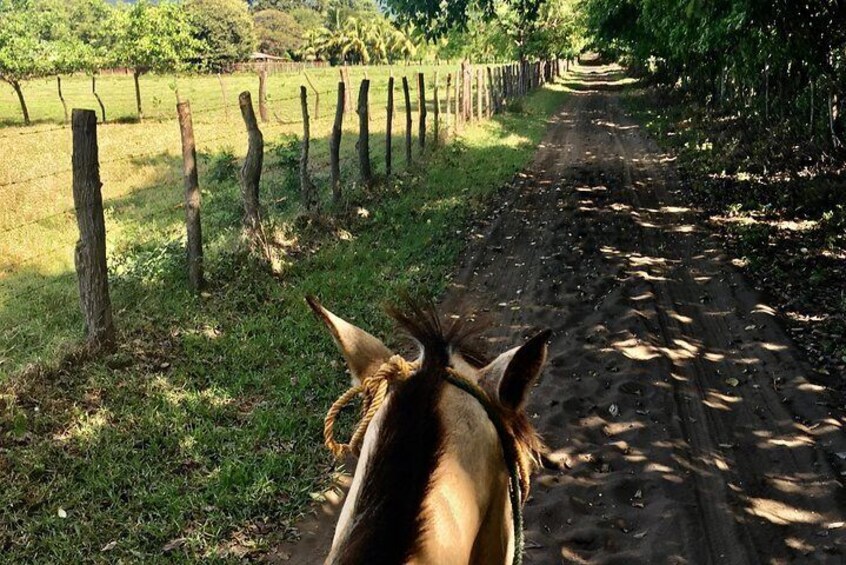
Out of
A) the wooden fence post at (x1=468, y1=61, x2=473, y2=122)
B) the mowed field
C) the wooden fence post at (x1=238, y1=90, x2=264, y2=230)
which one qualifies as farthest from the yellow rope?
the wooden fence post at (x1=468, y1=61, x2=473, y2=122)

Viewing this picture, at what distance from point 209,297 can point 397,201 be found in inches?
176

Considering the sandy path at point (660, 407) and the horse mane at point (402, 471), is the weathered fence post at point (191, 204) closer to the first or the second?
the sandy path at point (660, 407)

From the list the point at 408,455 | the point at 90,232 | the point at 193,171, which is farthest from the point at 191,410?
the point at 408,455

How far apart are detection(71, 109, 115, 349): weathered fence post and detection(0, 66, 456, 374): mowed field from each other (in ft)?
1.12

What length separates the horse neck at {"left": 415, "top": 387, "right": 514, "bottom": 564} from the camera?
3.87ft

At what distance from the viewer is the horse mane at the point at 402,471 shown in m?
1.08

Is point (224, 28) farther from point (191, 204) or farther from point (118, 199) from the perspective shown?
point (191, 204)

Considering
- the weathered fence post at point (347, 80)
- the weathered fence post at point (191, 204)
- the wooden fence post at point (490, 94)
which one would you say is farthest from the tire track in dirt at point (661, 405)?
the wooden fence post at point (490, 94)

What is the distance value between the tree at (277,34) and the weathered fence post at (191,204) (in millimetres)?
83973

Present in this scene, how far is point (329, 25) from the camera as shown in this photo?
93000 millimetres

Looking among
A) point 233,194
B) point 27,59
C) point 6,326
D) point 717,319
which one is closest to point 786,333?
point 717,319

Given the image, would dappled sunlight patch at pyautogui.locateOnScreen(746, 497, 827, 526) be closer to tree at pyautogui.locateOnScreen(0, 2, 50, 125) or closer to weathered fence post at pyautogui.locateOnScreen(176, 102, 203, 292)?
weathered fence post at pyautogui.locateOnScreen(176, 102, 203, 292)

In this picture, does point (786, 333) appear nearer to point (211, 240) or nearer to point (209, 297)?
point (209, 297)

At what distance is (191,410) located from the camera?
4684mm
